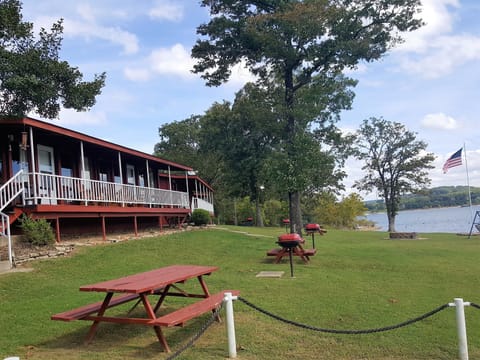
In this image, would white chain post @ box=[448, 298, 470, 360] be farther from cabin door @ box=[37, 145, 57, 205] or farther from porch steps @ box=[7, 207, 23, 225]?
cabin door @ box=[37, 145, 57, 205]

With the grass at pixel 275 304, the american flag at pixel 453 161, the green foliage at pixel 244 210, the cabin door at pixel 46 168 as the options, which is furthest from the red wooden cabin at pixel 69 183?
the green foliage at pixel 244 210

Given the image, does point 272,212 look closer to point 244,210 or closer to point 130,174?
point 244,210

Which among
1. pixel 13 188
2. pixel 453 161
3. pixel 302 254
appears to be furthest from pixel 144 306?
pixel 453 161

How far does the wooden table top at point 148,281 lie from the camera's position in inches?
189

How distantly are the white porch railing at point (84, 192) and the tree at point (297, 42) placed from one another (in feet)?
20.4

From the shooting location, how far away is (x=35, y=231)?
11438 mm

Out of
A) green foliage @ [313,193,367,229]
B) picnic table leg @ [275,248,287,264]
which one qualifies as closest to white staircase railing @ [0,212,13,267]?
picnic table leg @ [275,248,287,264]

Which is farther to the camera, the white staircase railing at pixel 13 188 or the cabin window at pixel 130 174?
the cabin window at pixel 130 174

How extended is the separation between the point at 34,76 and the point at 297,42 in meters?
13.7

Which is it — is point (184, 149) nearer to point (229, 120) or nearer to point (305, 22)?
point (229, 120)

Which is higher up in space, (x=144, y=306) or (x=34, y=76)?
(x=34, y=76)

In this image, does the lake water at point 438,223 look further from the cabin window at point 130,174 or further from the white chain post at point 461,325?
the white chain post at point 461,325

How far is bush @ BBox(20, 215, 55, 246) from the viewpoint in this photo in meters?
11.4

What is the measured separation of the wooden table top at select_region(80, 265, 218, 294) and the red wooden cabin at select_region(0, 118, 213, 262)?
19.9 feet
